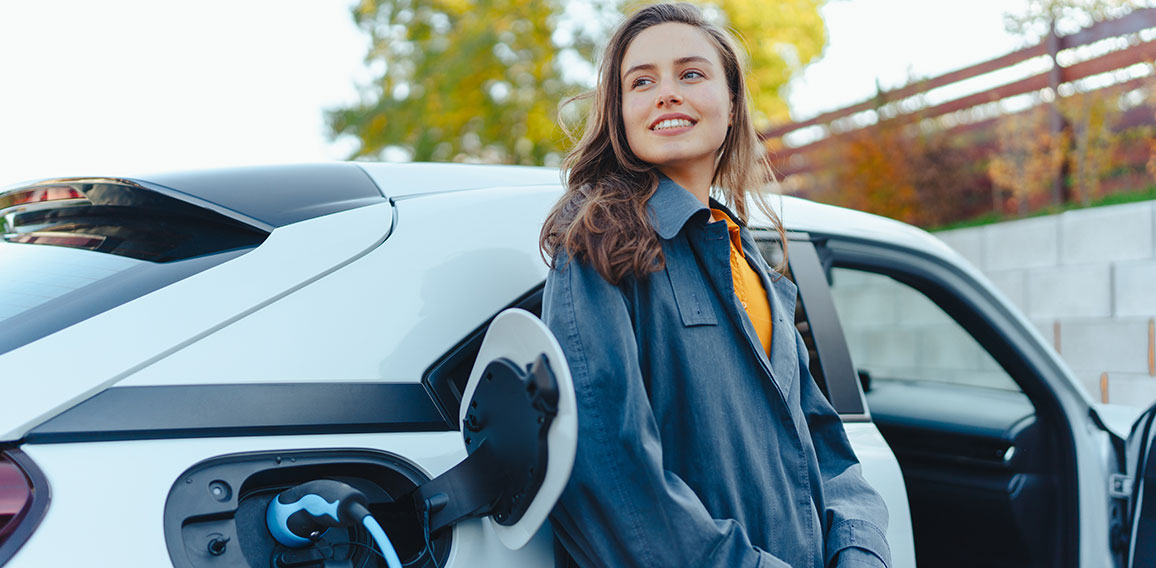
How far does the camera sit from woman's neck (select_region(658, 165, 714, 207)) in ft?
5.81

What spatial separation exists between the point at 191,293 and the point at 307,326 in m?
0.19

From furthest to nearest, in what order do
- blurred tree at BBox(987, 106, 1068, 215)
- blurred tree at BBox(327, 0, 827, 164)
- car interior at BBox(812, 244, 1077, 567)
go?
blurred tree at BBox(327, 0, 827, 164) → blurred tree at BBox(987, 106, 1068, 215) → car interior at BBox(812, 244, 1077, 567)

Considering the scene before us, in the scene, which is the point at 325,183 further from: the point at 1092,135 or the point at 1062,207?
the point at 1092,135

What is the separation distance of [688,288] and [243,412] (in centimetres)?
78

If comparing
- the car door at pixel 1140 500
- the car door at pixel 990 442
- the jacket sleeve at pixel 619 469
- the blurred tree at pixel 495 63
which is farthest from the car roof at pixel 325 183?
the blurred tree at pixel 495 63

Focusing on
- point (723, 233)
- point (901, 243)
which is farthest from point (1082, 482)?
point (723, 233)

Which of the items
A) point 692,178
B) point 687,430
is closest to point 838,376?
point 692,178

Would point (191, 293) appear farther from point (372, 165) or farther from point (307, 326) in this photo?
point (372, 165)

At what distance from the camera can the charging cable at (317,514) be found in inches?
52.6

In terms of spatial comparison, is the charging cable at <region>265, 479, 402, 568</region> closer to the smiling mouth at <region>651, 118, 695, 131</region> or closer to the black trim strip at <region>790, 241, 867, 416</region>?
the smiling mouth at <region>651, 118, 695, 131</region>

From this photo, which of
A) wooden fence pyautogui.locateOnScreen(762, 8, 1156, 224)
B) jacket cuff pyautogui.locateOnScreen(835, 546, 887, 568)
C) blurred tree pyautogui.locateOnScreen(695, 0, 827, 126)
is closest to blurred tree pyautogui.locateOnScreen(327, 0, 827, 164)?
blurred tree pyautogui.locateOnScreen(695, 0, 827, 126)

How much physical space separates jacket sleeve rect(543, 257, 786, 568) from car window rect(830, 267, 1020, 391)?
537 centimetres

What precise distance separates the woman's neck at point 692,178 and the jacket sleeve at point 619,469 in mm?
422

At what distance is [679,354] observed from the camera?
1.53 metres
